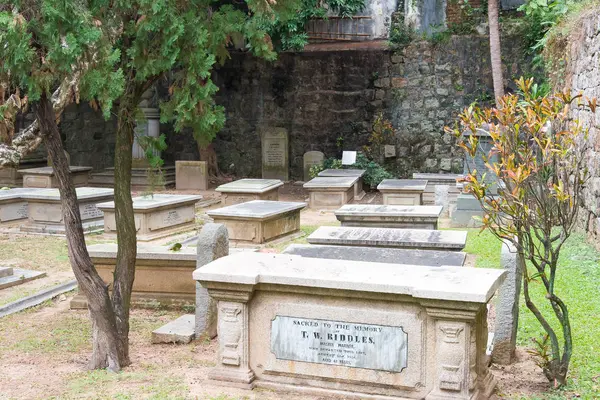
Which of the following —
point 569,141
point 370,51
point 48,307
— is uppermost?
point 370,51

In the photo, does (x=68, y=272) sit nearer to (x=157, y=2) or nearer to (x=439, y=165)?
(x=157, y=2)

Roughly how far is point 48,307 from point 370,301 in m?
4.78

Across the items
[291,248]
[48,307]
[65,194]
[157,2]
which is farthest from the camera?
[48,307]

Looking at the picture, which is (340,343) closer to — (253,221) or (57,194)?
(253,221)

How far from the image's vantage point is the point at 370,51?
1909cm

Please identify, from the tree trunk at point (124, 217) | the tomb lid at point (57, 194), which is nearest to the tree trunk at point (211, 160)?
the tomb lid at point (57, 194)

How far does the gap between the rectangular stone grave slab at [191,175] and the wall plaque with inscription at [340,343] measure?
14164 mm

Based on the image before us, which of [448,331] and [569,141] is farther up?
[569,141]

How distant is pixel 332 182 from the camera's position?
15.8m

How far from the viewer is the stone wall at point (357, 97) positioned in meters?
18.5

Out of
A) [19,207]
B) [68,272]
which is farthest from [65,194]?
[19,207]

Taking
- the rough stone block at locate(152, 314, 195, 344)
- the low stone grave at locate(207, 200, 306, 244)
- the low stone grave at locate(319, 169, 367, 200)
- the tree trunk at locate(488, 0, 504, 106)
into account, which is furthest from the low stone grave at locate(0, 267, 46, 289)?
the tree trunk at locate(488, 0, 504, 106)

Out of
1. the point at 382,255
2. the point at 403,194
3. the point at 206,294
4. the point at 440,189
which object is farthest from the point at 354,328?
the point at 403,194

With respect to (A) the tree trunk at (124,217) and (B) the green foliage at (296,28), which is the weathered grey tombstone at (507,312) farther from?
(B) the green foliage at (296,28)
